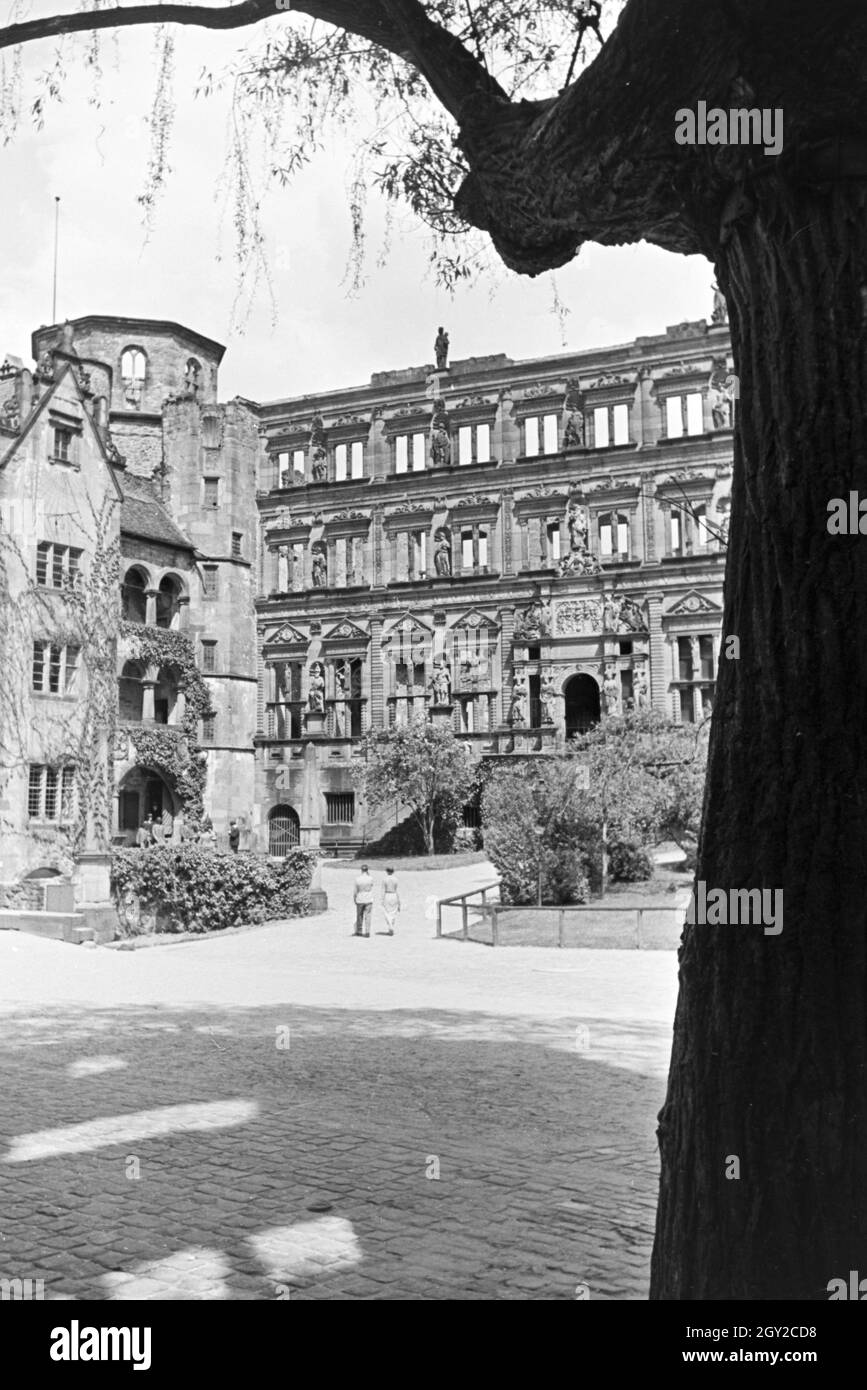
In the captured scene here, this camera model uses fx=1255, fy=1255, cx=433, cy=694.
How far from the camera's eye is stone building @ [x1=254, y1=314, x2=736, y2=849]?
2029 inches

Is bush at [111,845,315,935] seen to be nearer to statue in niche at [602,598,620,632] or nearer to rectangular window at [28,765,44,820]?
rectangular window at [28,765,44,820]

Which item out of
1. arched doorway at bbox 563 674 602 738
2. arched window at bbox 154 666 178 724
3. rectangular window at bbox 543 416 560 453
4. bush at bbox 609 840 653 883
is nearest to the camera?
bush at bbox 609 840 653 883

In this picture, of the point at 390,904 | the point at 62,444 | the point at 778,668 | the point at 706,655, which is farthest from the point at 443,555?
the point at 778,668

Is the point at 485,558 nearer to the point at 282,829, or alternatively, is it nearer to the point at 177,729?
the point at 282,829

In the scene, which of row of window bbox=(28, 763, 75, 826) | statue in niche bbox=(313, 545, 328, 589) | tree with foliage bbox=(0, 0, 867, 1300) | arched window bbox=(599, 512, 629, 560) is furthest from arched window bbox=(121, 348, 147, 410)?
tree with foliage bbox=(0, 0, 867, 1300)

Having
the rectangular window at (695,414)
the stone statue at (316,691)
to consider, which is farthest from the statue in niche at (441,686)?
the rectangular window at (695,414)

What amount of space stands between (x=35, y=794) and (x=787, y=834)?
33399 mm

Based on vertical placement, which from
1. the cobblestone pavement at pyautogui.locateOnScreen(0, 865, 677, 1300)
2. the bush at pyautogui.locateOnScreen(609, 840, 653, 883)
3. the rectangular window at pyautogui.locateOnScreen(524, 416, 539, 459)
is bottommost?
the cobblestone pavement at pyautogui.locateOnScreen(0, 865, 677, 1300)

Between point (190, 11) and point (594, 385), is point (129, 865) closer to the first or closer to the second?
point (190, 11)

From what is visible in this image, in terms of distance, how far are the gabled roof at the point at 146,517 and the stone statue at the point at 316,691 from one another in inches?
370

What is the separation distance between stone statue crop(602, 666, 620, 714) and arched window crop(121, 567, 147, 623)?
1861 centimetres

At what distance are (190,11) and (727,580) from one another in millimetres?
3967

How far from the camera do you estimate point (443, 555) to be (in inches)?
2202
